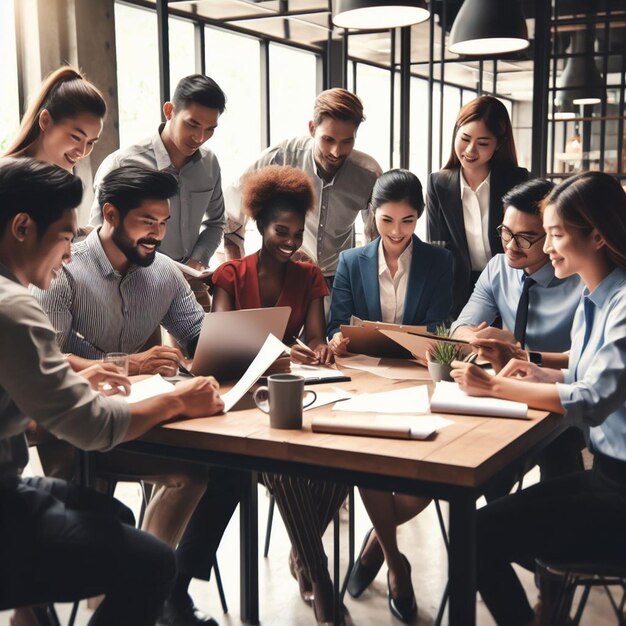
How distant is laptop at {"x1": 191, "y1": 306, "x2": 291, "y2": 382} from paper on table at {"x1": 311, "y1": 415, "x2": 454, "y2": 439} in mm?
481

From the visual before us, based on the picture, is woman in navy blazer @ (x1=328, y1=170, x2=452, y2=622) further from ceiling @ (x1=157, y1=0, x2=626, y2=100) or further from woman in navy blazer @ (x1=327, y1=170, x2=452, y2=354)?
ceiling @ (x1=157, y1=0, x2=626, y2=100)

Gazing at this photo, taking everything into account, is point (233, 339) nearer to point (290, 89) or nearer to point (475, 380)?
point (475, 380)

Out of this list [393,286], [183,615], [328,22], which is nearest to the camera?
[183,615]

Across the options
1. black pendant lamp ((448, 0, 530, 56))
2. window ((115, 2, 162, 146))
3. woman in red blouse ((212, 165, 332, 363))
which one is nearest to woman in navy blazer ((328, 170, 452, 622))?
Answer: woman in red blouse ((212, 165, 332, 363))

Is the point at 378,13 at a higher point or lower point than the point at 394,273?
higher

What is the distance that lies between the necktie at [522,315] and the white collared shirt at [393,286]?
0.47m

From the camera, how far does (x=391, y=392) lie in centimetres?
213

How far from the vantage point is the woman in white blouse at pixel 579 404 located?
179 centimetres

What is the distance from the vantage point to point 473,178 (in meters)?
3.51

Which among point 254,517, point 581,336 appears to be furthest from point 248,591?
point 581,336

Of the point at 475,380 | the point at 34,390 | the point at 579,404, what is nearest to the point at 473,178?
the point at 475,380

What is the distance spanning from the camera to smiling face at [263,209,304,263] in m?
2.88

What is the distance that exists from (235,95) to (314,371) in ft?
17.4

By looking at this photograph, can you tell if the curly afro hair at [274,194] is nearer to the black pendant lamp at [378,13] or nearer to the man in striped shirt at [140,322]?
the man in striped shirt at [140,322]
